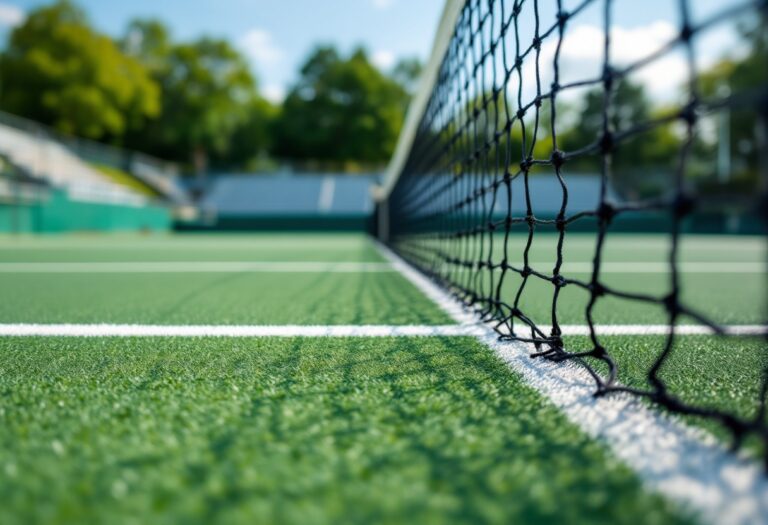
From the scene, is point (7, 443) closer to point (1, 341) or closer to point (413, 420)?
point (413, 420)

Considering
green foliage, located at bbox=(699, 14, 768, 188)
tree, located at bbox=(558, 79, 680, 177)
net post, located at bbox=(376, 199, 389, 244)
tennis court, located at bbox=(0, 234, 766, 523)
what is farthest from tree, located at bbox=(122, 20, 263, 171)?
tennis court, located at bbox=(0, 234, 766, 523)

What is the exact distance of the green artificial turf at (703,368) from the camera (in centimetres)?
94

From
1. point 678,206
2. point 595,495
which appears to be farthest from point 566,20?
point 595,495

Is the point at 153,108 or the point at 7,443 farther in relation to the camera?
the point at 153,108

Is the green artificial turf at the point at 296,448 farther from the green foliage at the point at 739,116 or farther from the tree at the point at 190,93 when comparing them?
the tree at the point at 190,93

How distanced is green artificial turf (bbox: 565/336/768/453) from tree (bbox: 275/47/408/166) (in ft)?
123

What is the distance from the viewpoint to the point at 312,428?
0.83 metres

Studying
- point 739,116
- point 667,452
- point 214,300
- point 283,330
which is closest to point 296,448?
point 667,452

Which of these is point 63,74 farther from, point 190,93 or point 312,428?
point 312,428

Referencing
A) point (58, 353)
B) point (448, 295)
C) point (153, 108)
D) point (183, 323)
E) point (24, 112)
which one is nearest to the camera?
point (58, 353)

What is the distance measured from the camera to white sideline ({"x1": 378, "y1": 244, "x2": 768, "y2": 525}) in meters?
0.61

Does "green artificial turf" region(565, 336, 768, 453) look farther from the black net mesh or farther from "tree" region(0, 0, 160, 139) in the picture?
"tree" region(0, 0, 160, 139)

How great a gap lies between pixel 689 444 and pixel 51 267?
16.1 feet

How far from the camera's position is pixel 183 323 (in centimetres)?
180
